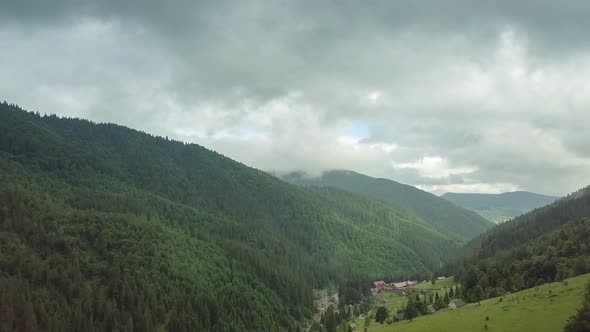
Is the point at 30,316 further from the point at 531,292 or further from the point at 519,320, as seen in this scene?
the point at 531,292

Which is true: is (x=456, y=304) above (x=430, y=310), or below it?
above

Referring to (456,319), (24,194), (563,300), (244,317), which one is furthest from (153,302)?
(563,300)

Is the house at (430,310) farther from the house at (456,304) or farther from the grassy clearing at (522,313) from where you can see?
the grassy clearing at (522,313)

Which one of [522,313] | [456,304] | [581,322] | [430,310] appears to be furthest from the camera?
[430,310]

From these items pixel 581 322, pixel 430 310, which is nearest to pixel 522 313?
pixel 581 322

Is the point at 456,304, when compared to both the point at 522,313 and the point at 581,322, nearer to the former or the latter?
the point at 522,313

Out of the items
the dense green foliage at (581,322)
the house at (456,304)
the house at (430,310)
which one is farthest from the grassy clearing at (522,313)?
the dense green foliage at (581,322)

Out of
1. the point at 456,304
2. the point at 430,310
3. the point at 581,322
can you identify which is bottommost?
the point at 430,310

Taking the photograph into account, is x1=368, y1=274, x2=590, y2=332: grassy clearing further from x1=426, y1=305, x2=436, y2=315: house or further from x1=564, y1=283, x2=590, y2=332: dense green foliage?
x1=564, y1=283, x2=590, y2=332: dense green foliage
